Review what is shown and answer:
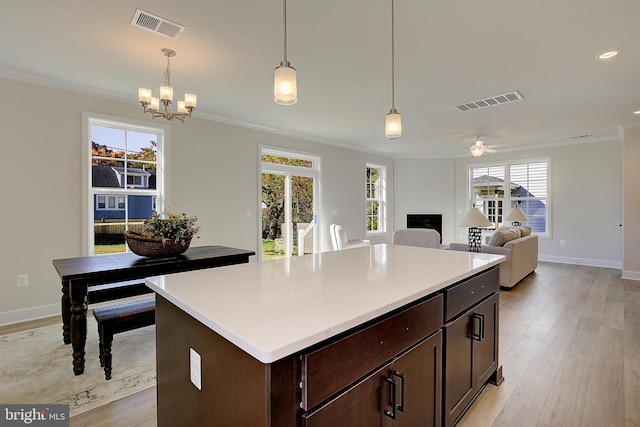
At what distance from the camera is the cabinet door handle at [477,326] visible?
175 cm

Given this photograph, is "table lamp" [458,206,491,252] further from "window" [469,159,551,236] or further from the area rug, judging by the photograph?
the area rug

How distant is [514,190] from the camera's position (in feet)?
23.8

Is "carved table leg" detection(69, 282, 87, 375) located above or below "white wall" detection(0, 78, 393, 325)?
below

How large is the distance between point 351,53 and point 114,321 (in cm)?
285

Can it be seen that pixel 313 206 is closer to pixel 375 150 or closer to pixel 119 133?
pixel 375 150

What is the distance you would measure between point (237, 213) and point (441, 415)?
161 inches

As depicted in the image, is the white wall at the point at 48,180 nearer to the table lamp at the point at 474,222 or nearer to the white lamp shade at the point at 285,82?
the white lamp shade at the point at 285,82

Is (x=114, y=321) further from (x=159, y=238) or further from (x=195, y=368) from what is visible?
(x=195, y=368)

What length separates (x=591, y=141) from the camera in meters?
6.21

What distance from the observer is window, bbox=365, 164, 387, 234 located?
773 centimetres

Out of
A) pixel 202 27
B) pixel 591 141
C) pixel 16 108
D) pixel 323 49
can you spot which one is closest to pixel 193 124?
pixel 16 108

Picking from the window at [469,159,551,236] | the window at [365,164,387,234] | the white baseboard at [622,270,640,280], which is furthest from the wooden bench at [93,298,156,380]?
the white baseboard at [622,270,640,280]

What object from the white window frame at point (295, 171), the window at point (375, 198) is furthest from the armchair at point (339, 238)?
the window at point (375, 198)

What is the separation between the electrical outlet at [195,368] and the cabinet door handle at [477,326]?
1.43 meters
